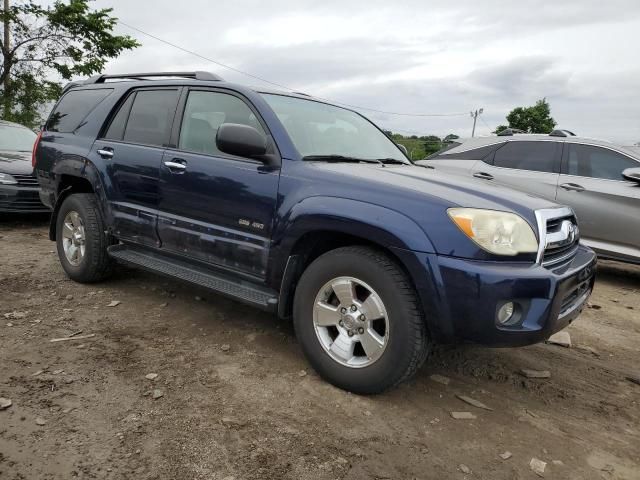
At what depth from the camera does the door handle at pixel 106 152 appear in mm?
4082

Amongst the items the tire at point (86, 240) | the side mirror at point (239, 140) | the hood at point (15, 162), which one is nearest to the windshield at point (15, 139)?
the hood at point (15, 162)

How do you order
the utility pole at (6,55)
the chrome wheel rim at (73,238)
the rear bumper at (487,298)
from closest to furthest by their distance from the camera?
the rear bumper at (487,298) → the chrome wheel rim at (73,238) → the utility pole at (6,55)

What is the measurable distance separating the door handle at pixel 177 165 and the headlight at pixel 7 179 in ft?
15.0

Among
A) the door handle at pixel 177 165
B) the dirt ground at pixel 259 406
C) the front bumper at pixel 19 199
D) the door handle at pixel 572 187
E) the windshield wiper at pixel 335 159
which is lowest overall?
the dirt ground at pixel 259 406

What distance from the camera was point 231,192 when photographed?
323 centimetres

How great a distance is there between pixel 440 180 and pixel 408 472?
1591 mm

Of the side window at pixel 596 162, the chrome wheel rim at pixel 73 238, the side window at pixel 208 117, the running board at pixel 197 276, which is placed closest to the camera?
the running board at pixel 197 276

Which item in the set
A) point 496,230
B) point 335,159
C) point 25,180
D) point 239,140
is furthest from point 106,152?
point 25,180

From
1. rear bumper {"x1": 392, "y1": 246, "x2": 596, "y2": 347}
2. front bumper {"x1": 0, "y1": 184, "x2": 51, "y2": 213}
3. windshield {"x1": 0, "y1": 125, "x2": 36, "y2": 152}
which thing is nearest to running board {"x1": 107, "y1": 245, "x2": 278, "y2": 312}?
rear bumper {"x1": 392, "y1": 246, "x2": 596, "y2": 347}

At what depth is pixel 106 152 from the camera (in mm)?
4117

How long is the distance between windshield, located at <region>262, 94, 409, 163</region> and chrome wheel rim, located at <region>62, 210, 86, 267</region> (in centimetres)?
209

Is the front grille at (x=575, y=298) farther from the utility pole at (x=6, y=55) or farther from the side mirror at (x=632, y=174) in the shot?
the utility pole at (x=6, y=55)

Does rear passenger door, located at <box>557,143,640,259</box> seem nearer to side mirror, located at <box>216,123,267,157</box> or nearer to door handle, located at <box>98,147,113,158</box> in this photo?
side mirror, located at <box>216,123,267,157</box>

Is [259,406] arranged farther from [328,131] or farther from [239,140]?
[328,131]
